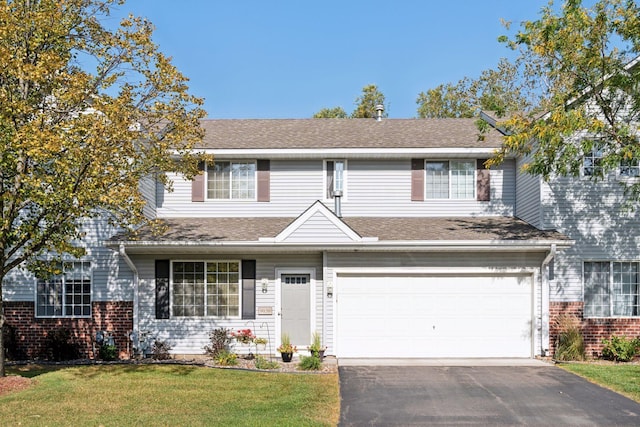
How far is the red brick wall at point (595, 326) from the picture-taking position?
48.9 feet

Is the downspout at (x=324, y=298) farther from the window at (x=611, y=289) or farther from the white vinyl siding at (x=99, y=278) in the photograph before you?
the window at (x=611, y=289)

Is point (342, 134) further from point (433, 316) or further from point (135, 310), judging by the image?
point (135, 310)

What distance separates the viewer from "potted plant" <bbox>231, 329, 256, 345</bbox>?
14465mm

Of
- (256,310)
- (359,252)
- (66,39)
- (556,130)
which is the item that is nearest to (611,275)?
(556,130)

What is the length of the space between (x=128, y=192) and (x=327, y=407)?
200 inches

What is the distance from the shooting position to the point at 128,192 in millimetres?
10625

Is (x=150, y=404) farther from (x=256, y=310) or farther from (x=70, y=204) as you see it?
(x=256, y=310)

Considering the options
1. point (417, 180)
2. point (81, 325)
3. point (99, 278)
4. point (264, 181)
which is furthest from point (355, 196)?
point (81, 325)

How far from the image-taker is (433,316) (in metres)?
14.9

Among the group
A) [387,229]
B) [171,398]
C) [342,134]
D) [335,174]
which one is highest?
[342,134]

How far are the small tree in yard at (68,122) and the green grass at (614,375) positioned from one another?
9.46m

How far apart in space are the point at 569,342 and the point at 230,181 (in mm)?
9843

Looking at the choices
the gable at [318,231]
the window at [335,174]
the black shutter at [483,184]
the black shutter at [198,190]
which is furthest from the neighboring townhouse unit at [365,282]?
the window at [335,174]

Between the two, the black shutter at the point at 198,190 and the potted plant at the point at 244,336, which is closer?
the potted plant at the point at 244,336
